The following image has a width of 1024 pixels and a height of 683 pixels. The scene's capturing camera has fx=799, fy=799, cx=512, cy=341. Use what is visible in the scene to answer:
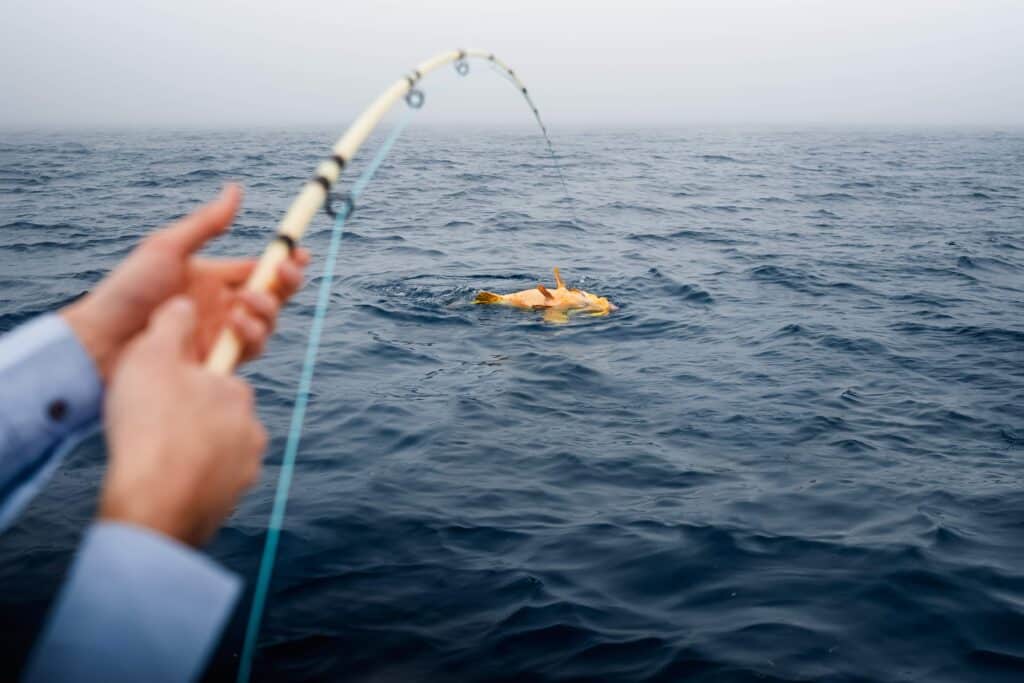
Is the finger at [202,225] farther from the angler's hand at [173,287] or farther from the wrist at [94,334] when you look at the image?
the wrist at [94,334]

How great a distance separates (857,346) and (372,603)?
23.5 feet

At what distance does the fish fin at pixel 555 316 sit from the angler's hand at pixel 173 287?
8.10 m

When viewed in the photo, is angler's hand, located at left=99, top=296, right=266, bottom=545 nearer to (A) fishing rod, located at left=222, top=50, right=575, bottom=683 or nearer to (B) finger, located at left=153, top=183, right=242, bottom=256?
(A) fishing rod, located at left=222, top=50, right=575, bottom=683

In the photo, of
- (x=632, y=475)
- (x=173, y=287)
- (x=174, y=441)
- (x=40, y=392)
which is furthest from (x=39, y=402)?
(x=632, y=475)

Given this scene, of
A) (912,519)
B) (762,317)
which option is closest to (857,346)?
(762,317)

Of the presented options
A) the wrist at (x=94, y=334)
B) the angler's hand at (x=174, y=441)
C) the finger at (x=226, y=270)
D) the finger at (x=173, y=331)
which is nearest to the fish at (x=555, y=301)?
the finger at (x=226, y=270)

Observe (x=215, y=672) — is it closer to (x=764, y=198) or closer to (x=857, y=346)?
(x=857, y=346)

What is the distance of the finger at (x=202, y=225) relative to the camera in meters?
2.05

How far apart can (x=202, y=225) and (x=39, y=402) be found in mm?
570

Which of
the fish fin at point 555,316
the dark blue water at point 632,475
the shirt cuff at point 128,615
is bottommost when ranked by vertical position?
the dark blue water at point 632,475

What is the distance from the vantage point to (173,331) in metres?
1.51

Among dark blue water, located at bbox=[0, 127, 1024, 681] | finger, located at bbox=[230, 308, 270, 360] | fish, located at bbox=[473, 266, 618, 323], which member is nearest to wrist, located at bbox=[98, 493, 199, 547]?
finger, located at bbox=[230, 308, 270, 360]

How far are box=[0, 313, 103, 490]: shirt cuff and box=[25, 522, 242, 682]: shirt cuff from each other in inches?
30.3

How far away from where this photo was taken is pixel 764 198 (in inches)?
957
